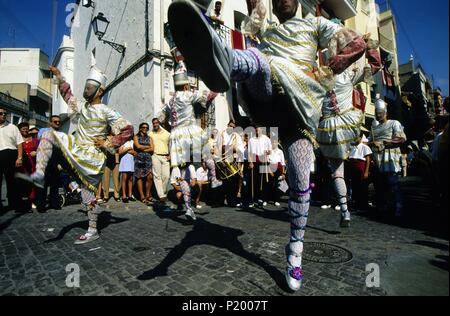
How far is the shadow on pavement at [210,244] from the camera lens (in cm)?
239

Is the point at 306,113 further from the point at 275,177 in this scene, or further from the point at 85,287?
the point at 275,177

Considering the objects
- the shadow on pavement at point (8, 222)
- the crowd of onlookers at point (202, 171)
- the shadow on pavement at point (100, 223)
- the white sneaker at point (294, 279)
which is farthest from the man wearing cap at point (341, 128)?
the shadow on pavement at point (8, 222)

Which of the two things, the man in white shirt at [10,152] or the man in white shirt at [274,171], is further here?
the man in white shirt at [274,171]

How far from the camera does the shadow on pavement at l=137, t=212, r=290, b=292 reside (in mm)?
2391

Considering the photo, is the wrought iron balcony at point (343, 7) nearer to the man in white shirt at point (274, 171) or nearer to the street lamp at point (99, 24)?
the street lamp at point (99, 24)

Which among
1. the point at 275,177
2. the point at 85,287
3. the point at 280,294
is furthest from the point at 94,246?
the point at 275,177

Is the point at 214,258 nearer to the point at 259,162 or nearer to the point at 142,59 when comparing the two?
the point at 259,162

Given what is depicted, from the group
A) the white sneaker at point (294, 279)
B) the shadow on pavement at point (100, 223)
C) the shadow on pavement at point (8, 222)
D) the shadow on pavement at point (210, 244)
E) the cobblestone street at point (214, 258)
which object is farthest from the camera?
the shadow on pavement at point (8, 222)

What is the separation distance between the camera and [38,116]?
30844mm

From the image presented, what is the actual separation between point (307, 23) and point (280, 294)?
2.28m

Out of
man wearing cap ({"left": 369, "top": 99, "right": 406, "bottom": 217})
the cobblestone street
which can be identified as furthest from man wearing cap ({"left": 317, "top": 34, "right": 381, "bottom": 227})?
man wearing cap ({"left": 369, "top": 99, "right": 406, "bottom": 217})

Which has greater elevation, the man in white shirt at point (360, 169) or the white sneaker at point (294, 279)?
the man in white shirt at point (360, 169)

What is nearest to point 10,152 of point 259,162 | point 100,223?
point 100,223

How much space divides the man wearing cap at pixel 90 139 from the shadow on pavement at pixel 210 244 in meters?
1.45
